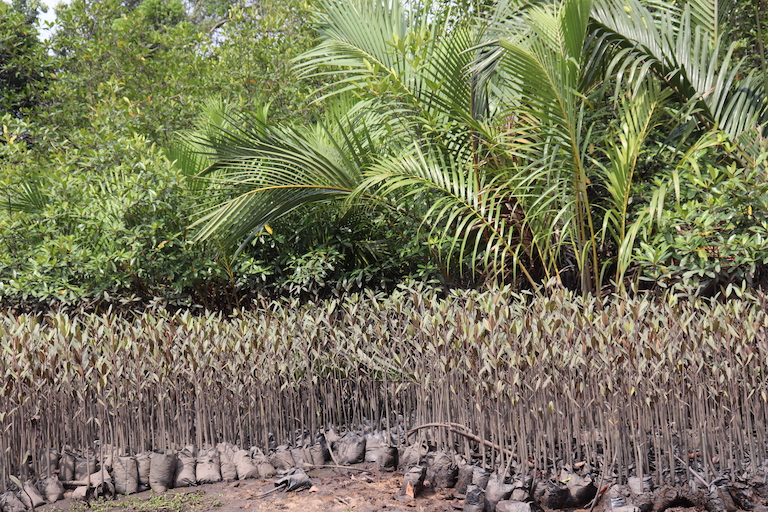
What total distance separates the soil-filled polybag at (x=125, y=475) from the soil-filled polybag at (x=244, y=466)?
44 cm

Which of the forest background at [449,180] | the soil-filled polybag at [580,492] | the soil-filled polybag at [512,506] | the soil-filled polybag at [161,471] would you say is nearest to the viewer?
the soil-filled polybag at [512,506]

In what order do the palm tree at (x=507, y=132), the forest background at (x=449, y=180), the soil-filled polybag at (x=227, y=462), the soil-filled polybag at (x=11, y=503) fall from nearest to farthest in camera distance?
the soil-filled polybag at (x=11, y=503) < the soil-filled polybag at (x=227, y=462) < the forest background at (x=449, y=180) < the palm tree at (x=507, y=132)

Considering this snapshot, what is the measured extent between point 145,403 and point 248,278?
2.40 meters

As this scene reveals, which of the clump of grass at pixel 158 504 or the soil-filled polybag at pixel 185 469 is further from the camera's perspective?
the soil-filled polybag at pixel 185 469

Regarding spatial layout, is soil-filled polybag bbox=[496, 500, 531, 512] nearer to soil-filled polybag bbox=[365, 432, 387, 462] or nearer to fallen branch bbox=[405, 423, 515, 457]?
fallen branch bbox=[405, 423, 515, 457]

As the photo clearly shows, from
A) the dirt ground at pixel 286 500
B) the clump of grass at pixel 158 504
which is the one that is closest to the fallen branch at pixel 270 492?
the dirt ground at pixel 286 500

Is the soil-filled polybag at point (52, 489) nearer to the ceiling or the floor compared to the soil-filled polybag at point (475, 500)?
nearer to the ceiling

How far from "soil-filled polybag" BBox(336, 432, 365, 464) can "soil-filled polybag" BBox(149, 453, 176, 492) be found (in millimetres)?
787

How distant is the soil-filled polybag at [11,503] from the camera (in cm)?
294

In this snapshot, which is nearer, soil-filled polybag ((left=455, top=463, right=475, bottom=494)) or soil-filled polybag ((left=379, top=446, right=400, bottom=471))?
soil-filled polybag ((left=455, top=463, right=475, bottom=494))

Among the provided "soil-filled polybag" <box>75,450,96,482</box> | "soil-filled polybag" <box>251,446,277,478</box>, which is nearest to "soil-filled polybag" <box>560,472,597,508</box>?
"soil-filled polybag" <box>251,446,277,478</box>

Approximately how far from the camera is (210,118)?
258 inches

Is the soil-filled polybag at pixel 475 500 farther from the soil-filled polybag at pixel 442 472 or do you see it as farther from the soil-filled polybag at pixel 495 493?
the soil-filled polybag at pixel 442 472

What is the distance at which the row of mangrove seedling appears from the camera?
116 inches
